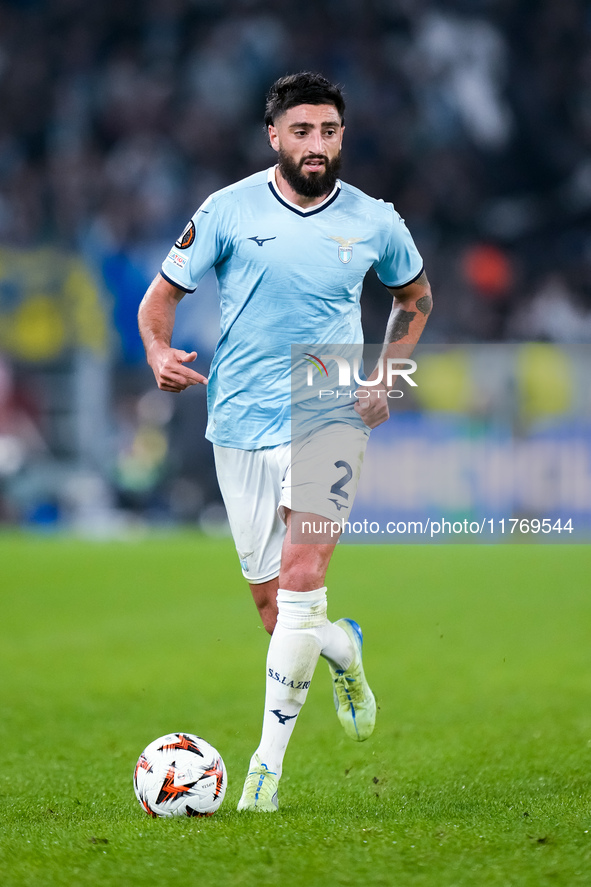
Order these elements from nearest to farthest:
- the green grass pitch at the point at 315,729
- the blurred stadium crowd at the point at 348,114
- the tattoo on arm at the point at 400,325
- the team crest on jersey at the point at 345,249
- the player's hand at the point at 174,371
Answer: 1. the green grass pitch at the point at 315,729
2. the player's hand at the point at 174,371
3. the team crest on jersey at the point at 345,249
4. the tattoo on arm at the point at 400,325
5. the blurred stadium crowd at the point at 348,114

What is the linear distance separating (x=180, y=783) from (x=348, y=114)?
18180 millimetres

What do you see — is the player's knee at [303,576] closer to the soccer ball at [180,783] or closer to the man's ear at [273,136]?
the soccer ball at [180,783]

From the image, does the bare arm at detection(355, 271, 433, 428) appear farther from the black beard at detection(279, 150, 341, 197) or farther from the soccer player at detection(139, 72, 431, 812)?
the black beard at detection(279, 150, 341, 197)

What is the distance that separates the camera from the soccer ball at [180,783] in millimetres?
3408

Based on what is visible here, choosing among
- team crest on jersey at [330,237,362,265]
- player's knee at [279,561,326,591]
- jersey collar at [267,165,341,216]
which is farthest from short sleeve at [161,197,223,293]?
player's knee at [279,561,326,591]

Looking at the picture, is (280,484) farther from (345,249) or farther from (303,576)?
(345,249)

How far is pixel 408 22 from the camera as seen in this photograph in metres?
→ 21.6

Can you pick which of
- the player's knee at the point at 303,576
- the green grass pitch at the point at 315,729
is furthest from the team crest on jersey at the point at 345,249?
the green grass pitch at the point at 315,729

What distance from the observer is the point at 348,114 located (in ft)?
66.5

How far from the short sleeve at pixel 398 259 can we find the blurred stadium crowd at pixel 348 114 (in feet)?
51.9

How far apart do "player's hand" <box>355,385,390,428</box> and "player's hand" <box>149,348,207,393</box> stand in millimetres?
558

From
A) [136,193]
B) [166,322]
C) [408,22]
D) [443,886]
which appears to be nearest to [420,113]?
[408,22]

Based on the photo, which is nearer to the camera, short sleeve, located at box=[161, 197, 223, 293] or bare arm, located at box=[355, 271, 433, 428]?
short sleeve, located at box=[161, 197, 223, 293]

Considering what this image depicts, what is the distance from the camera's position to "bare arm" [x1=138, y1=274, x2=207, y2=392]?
3549mm
